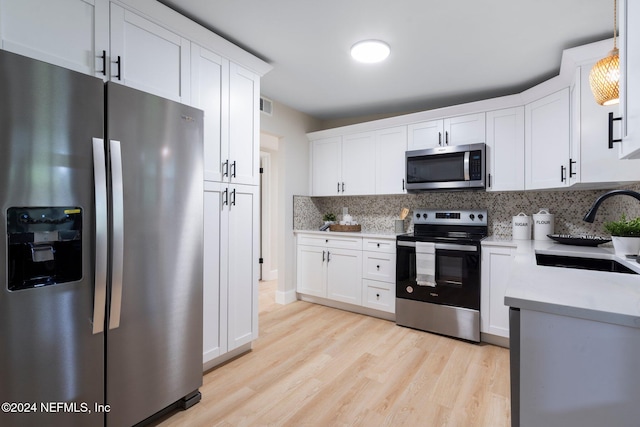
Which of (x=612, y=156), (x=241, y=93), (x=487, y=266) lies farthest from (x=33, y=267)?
(x=612, y=156)

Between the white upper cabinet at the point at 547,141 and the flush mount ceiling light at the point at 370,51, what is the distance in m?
1.46

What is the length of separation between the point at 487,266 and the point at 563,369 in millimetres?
2127

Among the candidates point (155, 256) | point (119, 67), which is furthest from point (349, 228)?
point (119, 67)

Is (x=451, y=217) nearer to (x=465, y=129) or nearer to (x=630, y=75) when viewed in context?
(x=465, y=129)

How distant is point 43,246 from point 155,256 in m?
0.46

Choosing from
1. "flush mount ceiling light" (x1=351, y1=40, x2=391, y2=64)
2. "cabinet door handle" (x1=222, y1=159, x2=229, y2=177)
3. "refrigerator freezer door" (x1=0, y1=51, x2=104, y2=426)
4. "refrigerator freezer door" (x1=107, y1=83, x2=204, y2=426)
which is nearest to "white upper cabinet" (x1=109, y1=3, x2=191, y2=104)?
"refrigerator freezer door" (x1=107, y1=83, x2=204, y2=426)

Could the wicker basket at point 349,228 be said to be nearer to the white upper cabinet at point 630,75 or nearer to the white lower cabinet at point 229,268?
the white lower cabinet at point 229,268

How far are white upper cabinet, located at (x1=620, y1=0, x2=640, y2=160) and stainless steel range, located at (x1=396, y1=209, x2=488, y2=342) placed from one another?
187cm

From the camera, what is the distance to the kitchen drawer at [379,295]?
330cm

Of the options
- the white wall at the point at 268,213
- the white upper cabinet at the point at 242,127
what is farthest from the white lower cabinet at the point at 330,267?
the white upper cabinet at the point at 242,127

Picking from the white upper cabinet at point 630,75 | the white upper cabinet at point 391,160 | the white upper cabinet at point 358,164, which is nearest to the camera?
the white upper cabinet at point 630,75

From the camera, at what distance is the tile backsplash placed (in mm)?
2773

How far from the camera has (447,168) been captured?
314 centimetres

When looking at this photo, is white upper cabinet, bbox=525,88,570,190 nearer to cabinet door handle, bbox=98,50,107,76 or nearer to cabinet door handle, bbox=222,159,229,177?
cabinet door handle, bbox=222,159,229,177
